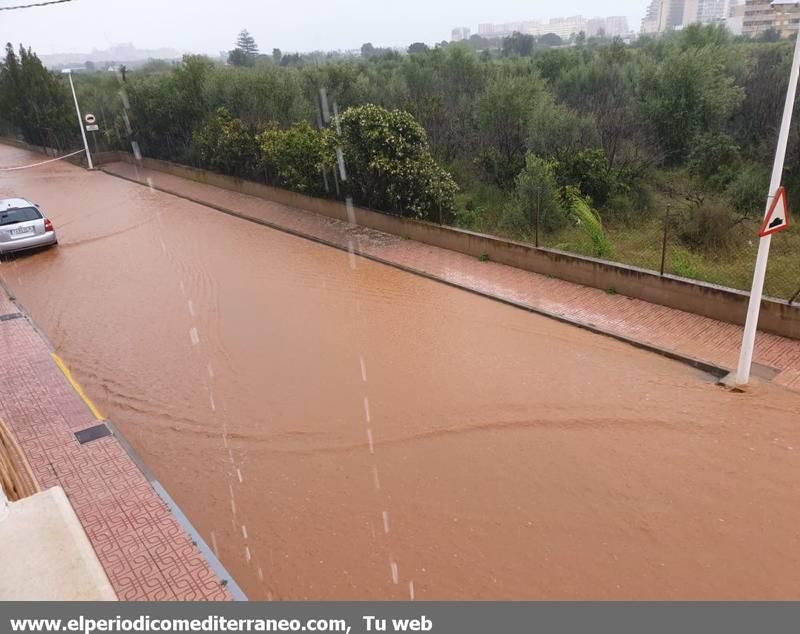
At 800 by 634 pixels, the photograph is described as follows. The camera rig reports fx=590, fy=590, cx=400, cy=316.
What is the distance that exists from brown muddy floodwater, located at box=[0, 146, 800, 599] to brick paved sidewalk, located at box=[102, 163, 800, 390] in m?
0.45

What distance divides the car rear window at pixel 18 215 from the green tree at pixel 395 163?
7693 mm

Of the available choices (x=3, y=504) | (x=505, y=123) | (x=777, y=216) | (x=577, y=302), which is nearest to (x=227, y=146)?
(x=505, y=123)

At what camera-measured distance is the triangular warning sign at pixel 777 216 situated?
6.27 meters

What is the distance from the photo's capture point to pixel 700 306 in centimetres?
932

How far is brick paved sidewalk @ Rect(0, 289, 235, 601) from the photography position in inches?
193

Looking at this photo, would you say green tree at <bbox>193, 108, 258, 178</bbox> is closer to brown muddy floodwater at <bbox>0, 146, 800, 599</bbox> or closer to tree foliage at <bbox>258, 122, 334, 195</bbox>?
tree foliage at <bbox>258, 122, 334, 195</bbox>

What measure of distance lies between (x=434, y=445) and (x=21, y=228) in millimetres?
12520

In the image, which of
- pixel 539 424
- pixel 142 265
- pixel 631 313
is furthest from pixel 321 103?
pixel 539 424

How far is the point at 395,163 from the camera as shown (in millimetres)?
14352

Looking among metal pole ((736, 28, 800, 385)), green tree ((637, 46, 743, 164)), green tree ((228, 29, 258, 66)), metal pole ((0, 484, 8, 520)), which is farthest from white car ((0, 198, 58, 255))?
green tree ((228, 29, 258, 66))

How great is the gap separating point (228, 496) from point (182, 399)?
2.27 m

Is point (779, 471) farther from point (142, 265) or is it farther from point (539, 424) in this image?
point (142, 265)

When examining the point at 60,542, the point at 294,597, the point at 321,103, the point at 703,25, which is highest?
the point at 703,25
